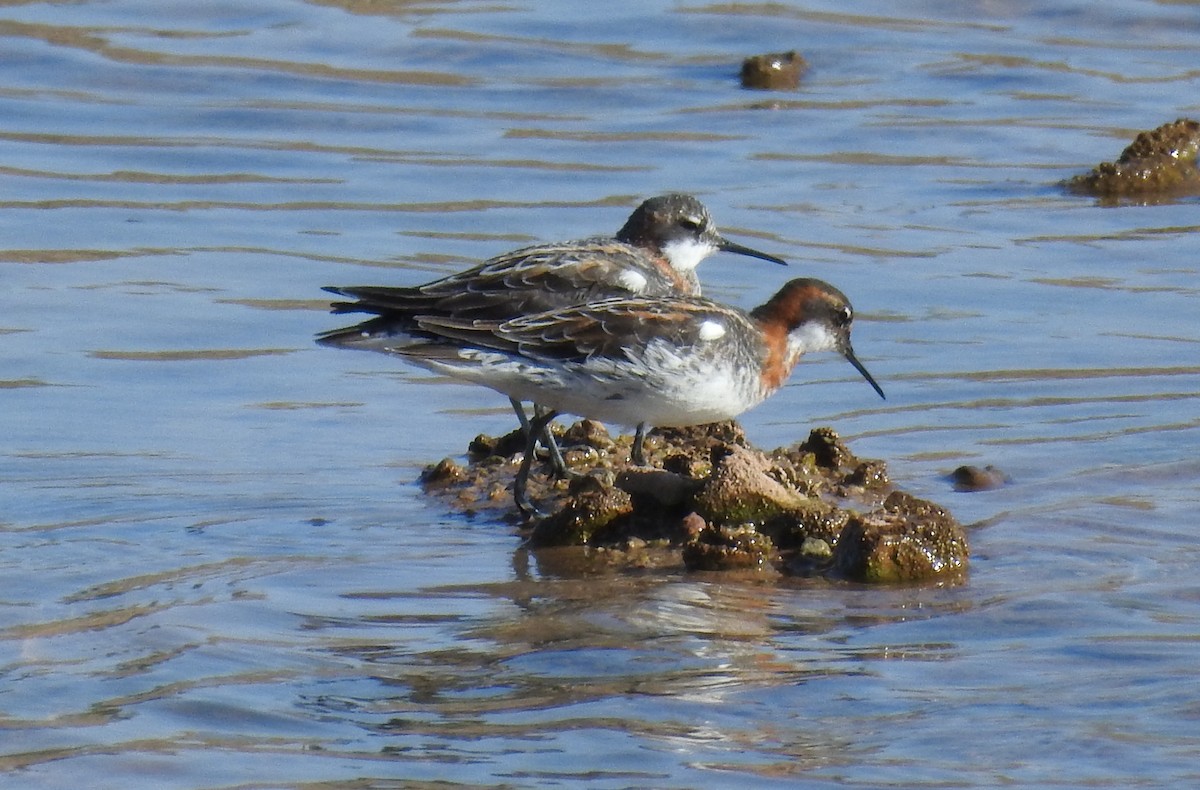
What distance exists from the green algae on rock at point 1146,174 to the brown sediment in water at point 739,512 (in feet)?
21.9

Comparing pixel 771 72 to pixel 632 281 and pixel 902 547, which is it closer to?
pixel 632 281

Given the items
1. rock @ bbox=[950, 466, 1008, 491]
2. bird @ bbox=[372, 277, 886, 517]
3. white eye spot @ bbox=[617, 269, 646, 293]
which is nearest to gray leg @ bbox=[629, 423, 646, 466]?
bird @ bbox=[372, 277, 886, 517]

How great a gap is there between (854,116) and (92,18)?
770cm

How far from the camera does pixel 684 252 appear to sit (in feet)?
40.6

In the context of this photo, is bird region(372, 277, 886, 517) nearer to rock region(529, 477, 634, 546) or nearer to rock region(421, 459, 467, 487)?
rock region(421, 459, 467, 487)

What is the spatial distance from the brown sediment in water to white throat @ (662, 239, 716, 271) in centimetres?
226

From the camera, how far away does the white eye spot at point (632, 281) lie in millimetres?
10937

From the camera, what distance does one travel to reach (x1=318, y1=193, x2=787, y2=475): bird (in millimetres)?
9961

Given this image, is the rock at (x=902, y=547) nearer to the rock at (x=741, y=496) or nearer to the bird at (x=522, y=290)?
the rock at (x=741, y=496)

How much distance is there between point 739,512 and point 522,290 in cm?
205

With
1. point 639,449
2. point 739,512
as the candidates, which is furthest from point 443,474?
point 739,512

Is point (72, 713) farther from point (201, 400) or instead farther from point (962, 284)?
point (962, 284)

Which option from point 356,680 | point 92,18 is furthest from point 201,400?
point 92,18

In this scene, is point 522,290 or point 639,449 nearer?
point 639,449
